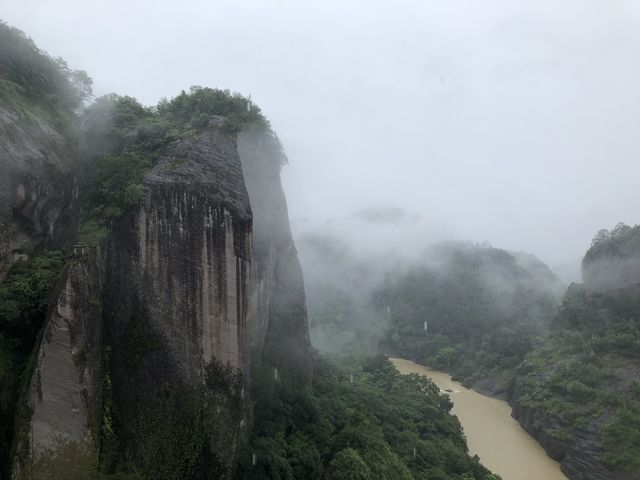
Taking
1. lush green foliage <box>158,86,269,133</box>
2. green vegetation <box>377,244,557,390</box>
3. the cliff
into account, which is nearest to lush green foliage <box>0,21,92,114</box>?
the cliff

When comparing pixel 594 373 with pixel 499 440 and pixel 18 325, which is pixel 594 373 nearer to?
pixel 499 440

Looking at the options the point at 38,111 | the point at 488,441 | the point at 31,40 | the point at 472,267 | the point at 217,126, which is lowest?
the point at 488,441

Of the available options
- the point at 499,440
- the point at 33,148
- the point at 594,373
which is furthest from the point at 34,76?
the point at 594,373

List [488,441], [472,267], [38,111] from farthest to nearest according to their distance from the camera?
[472,267] < [488,441] < [38,111]

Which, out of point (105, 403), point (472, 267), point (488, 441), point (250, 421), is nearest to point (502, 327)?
point (472, 267)

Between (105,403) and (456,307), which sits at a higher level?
(456,307)

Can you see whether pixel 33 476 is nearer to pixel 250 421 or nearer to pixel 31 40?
pixel 250 421

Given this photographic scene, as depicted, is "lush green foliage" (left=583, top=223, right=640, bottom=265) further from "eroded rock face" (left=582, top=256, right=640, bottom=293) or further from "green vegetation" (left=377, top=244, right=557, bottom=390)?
"green vegetation" (left=377, top=244, right=557, bottom=390)
